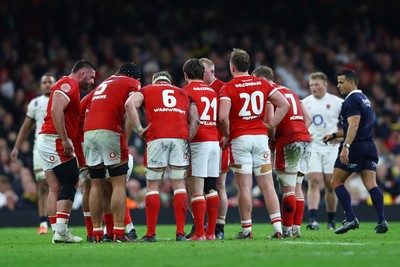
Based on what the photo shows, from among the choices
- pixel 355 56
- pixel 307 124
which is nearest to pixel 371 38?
pixel 355 56

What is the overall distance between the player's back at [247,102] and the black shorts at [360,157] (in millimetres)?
1777

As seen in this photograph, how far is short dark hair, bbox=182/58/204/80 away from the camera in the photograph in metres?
13.4

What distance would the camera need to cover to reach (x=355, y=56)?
2794 centimetres

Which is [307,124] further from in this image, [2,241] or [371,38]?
[371,38]

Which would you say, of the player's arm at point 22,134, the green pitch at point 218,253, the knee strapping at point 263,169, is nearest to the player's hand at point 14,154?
the player's arm at point 22,134

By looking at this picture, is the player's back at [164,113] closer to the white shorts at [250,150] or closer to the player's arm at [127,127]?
the player's arm at [127,127]

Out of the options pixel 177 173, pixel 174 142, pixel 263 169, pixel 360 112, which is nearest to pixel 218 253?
pixel 177 173

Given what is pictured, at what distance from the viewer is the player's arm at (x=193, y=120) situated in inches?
515

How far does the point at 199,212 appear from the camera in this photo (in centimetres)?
1305

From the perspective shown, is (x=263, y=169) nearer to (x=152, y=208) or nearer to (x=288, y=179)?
(x=288, y=179)

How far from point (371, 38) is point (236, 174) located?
16.8 meters

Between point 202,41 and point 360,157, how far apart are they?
14.2m

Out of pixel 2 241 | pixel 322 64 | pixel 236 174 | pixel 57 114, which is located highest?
pixel 322 64

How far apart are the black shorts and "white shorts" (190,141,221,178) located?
2157mm
